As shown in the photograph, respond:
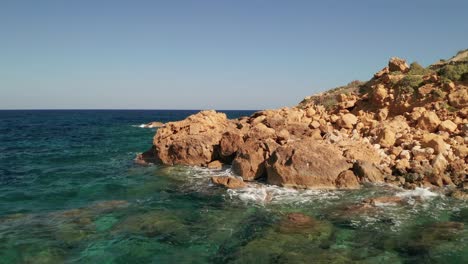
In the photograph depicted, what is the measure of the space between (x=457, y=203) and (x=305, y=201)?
687 centimetres

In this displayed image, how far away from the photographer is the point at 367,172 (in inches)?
808

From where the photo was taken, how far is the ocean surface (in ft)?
40.7

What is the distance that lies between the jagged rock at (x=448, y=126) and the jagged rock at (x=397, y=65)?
39.9 feet

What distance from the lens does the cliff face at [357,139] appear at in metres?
20.5

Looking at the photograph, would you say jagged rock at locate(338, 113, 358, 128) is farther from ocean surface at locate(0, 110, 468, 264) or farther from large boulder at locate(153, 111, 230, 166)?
large boulder at locate(153, 111, 230, 166)

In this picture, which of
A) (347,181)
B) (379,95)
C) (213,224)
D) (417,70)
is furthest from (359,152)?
(417,70)

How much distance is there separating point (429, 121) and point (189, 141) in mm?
16964

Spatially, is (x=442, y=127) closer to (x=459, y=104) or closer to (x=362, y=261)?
(x=459, y=104)

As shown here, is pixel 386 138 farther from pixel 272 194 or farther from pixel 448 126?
pixel 272 194

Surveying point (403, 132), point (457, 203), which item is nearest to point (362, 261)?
point (457, 203)

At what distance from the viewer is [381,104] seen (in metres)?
30.7

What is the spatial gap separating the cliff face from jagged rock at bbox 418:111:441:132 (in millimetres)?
60

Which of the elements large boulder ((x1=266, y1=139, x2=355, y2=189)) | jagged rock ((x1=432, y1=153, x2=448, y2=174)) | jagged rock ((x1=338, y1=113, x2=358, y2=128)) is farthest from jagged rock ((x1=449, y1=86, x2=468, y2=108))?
large boulder ((x1=266, y1=139, x2=355, y2=189))

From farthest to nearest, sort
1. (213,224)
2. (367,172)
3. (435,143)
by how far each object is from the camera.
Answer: (435,143), (367,172), (213,224)
